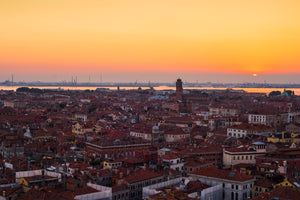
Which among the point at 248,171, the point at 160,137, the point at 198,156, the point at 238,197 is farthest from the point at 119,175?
the point at 160,137

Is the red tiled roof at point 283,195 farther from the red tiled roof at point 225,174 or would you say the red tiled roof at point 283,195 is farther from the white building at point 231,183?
the red tiled roof at point 225,174

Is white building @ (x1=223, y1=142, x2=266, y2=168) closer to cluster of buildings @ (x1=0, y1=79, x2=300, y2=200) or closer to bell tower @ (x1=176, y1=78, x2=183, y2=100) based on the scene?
cluster of buildings @ (x1=0, y1=79, x2=300, y2=200)

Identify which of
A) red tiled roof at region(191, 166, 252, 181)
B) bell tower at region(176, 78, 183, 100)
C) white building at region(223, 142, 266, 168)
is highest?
bell tower at region(176, 78, 183, 100)

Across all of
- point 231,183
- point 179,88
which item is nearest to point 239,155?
Result: point 231,183

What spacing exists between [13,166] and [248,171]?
14.3 meters

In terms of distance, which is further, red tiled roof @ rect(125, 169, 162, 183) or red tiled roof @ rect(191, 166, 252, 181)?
red tiled roof @ rect(125, 169, 162, 183)

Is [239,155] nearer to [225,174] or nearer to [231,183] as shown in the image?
[225,174]

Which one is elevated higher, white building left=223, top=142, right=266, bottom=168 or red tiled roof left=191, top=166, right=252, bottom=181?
red tiled roof left=191, top=166, right=252, bottom=181

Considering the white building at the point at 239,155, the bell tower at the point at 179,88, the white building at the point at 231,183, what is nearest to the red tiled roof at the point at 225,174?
the white building at the point at 231,183

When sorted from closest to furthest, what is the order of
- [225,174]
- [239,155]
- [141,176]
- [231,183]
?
[231,183] < [225,174] < [141,176] < [239,155]

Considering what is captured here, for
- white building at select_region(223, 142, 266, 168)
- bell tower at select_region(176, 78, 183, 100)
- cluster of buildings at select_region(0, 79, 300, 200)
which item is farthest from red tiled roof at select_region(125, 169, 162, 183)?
bell tower at select_region(176, 78, 183, 100)

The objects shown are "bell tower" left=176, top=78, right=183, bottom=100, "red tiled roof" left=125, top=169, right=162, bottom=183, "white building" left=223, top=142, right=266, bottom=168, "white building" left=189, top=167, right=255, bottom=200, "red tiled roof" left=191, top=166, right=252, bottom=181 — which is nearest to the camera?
"white building" left=189, top=167, right=255, bottom=200

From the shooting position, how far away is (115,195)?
66.1 feet

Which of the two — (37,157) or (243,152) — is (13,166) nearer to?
(37,157)
